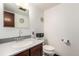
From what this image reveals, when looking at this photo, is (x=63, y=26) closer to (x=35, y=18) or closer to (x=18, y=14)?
(x=35, y=18)

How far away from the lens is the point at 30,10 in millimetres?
2098

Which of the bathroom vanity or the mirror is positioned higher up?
the mirror

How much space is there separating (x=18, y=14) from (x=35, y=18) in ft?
2.36

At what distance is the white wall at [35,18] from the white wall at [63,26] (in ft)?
0.75

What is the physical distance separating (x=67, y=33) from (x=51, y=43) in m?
0.74

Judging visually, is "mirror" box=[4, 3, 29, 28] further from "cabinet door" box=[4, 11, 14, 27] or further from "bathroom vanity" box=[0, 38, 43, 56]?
"bathroom vanity" box=[0, 38, 43, 56]

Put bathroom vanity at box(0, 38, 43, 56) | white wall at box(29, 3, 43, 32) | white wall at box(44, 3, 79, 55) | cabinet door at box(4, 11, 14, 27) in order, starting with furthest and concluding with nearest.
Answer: white wall at box(29, 3, 43, 32), white wall at box(44, 3, 79, 55), cabinet door at box(4, 11, 14, 27), bathroom vanity at box(0, 38, 43, 56)

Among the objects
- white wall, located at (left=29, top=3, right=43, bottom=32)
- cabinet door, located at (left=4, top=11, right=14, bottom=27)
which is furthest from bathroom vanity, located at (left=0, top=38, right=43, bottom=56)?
white wall, located at (left=29, top=3, right=43, bottom=32)

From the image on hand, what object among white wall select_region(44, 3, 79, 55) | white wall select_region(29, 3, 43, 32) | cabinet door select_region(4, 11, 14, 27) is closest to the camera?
cabinet door select_region(4, 11, 14, 27)

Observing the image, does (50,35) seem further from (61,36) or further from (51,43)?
(61,36)

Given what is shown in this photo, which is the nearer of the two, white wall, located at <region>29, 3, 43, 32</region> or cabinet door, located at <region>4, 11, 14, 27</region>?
cabinet door, located at <region>4, 11, 14, 27</region>

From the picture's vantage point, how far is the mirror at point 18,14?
55.9 inches

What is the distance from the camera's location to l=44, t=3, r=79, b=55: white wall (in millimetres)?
1808

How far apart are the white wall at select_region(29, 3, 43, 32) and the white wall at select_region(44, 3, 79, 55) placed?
0.75 ft
